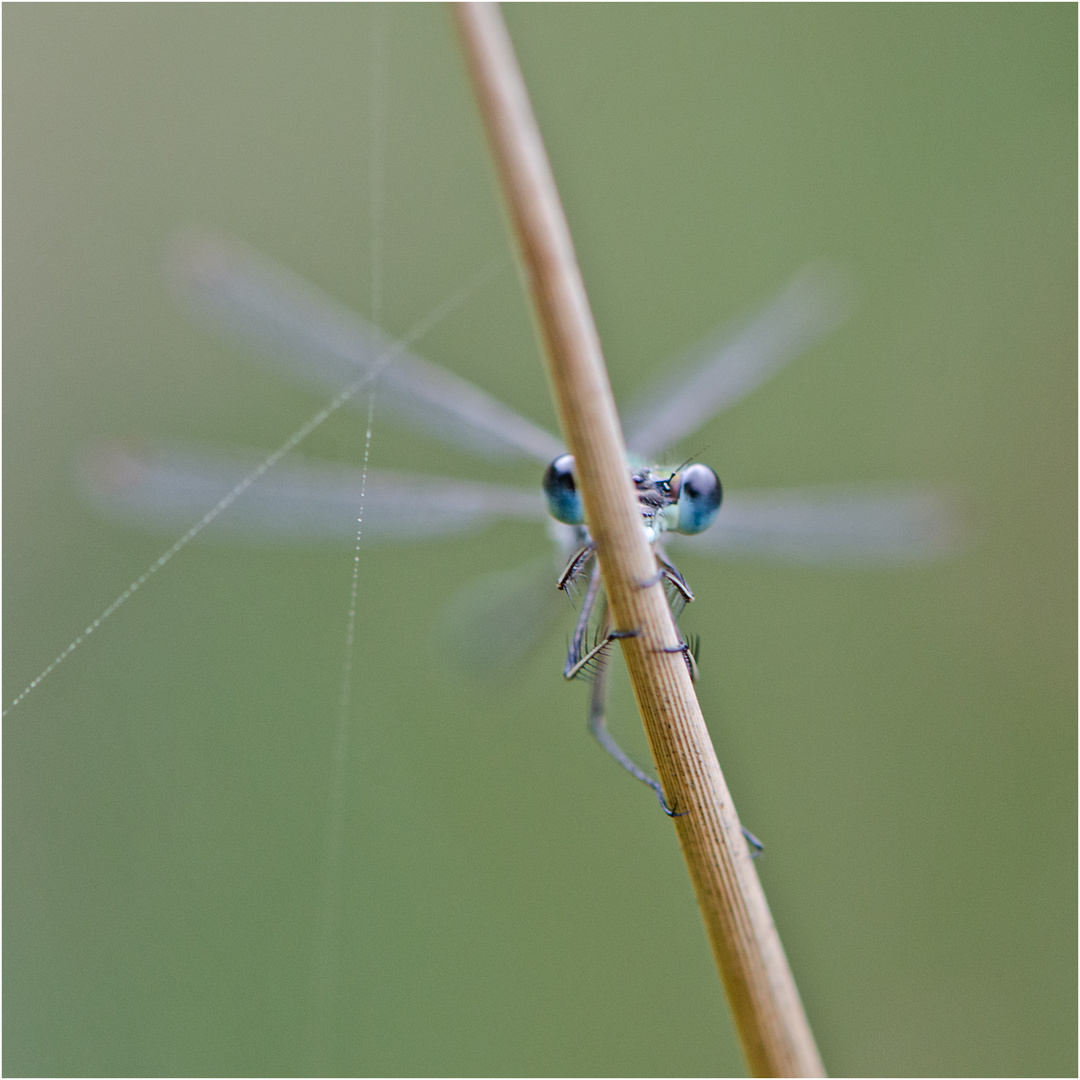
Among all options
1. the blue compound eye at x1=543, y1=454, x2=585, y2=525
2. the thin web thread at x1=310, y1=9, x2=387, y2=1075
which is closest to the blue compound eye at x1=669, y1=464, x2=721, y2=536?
the blue compound eye at x1=543, y1=454, x2=585, y2=525

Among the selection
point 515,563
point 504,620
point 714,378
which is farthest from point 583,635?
point 515,563

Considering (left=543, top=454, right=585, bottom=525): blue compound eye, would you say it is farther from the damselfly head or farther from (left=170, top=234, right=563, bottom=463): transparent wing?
(left=170, top=234, right=563, bottom=463): transparent wing

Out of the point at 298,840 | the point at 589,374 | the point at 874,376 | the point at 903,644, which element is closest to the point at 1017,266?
the point at 874,376

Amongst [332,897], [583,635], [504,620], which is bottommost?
[583,635]

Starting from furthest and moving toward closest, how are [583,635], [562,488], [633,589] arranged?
[583,635] → [562,488] → [633,589]

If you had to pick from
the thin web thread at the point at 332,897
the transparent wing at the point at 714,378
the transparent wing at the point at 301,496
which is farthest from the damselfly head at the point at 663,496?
the thin web thread at the point at 332,897

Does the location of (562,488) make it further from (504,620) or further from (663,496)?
(504,620)

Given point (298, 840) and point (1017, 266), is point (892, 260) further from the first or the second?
point (298, 840)
